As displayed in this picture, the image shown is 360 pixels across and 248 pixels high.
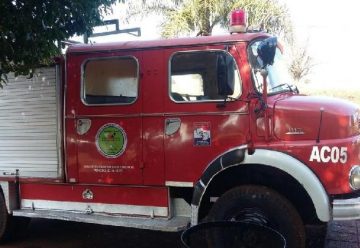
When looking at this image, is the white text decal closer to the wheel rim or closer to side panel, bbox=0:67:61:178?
the wheel rim

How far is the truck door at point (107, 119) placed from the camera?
218 inches

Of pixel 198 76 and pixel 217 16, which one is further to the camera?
pixel 217 16

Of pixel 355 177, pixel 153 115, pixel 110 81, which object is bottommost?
pixel 355 177

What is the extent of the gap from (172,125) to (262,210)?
1.30m

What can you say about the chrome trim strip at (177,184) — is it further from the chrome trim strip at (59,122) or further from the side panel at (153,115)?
the chrome trim strip at (59,122)

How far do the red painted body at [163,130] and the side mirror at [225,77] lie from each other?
11 cm

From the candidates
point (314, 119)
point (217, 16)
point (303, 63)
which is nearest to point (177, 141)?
point (314, 119)

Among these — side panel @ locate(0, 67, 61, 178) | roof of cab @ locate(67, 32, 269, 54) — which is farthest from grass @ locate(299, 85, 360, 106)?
side panel @ locate(0, 67, 61, 178)

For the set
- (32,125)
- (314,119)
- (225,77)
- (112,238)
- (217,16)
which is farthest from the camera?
(217,16)

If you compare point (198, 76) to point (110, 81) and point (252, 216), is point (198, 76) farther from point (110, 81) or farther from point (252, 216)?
point (252, 216)

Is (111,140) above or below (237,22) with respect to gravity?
below

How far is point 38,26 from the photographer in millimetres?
5250

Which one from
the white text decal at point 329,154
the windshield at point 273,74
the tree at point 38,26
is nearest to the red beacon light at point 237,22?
the windshield at point 273,74

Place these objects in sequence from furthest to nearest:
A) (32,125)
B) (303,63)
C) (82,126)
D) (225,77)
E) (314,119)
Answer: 1. (303,63)
2. (32,125)
3. (82,126)
4. (225,77)
5. (314,119)
